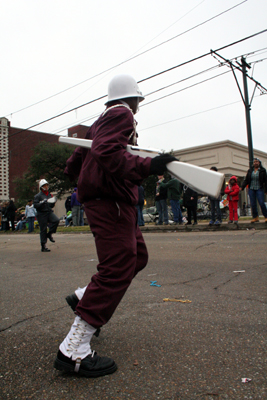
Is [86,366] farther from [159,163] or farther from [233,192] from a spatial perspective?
[233,192]

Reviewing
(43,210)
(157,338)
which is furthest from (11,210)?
(157,338)

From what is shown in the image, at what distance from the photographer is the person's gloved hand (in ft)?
6.11

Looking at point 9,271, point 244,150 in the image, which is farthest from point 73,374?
point 244,150

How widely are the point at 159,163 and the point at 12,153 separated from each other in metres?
54.9

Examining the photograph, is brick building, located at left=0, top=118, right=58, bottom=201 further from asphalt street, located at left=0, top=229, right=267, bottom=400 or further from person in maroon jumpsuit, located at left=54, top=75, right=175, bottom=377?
person in maroon jumpsuit, located at left=54, top=75, right=175, bottom=377

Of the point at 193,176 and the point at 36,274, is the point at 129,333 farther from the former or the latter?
the point at 36,274

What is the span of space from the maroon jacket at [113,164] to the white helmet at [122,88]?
16 centimetres

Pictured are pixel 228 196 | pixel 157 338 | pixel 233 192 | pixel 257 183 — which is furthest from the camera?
pixel 228 196

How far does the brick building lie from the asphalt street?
46.7 meters

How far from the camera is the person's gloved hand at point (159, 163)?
186 centimetres

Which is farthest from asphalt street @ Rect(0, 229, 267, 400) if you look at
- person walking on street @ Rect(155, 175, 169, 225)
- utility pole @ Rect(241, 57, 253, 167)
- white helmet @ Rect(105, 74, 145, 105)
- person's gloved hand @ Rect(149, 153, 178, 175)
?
utility pole @ Rect(241, 57, 253, 167)

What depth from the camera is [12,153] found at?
5281 cm

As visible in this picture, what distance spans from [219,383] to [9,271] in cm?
446

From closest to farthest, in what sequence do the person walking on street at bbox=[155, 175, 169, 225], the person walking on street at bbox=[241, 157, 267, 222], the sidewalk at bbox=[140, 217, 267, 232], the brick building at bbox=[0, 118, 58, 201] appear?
the person walking on street at bbox=[241, 157, 267, 222] < the sidewalk at bbox=[140, 217, 267, 232] < the person walking on street at bbox=[155, 175, 169, 225] < the brick building at bbox=[0, 118, 58, 201]
